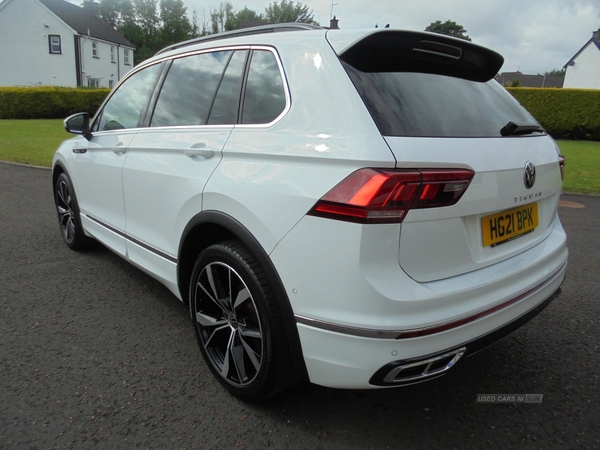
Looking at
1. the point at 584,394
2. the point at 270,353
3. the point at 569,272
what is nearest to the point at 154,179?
the point at 270,353

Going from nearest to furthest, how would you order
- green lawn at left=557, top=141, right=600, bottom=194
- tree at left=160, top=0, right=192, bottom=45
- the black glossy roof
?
green lawn at left=557, top=141, right=600, bottom=194, the black glossy roof, tree at left=160, top=0, right=192, bottom=45

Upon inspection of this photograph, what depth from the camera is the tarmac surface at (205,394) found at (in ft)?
7.23

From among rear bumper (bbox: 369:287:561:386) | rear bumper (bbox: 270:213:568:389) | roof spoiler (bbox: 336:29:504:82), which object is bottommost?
rear bumper (bbox: 369:287:561:386)

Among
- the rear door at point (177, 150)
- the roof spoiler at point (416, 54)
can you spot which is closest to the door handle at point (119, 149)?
the rear door at point (177, 150)

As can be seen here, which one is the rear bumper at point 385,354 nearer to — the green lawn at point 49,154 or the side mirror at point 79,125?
the side mirror at point 79,125

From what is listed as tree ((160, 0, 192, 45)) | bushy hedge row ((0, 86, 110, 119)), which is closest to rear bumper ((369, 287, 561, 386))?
bushy hedge row ((0, 86, 110, 119))

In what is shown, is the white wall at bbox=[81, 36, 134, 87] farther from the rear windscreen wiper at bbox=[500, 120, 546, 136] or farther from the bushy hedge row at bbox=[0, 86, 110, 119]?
the rear windscreen wiper at bbox=[500, 120, 546, 136]

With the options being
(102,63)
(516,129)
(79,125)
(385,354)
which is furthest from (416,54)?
(102,63)

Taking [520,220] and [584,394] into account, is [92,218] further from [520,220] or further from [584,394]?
[584,394]

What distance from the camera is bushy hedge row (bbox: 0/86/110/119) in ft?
86.6

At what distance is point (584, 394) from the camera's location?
2568 mm

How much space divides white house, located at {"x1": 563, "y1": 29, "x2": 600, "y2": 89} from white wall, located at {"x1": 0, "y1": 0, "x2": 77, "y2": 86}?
50407mm

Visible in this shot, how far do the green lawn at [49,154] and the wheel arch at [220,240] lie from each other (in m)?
8.32

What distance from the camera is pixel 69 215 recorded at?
471cm
